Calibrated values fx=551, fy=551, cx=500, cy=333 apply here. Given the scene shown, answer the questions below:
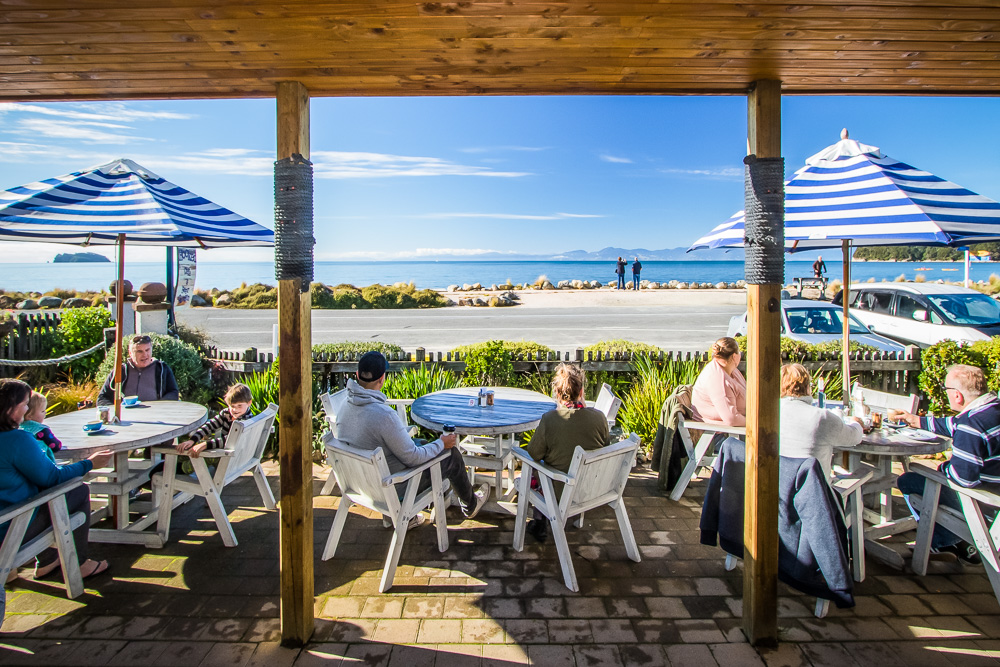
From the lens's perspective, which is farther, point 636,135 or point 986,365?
point 636,135

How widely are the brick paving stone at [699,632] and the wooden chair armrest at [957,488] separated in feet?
5.26

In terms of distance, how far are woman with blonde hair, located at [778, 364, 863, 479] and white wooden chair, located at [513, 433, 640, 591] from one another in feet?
2.82

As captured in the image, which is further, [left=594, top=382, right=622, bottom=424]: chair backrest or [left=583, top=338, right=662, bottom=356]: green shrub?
[left=583, top=338, right=662, bottom=356]: green shrub

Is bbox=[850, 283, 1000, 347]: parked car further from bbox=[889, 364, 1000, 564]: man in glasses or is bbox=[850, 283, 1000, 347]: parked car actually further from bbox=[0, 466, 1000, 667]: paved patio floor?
bbox=[0, 466, 1000, 667]: paved patio floor

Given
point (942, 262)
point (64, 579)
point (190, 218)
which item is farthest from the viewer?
point (942, 262)

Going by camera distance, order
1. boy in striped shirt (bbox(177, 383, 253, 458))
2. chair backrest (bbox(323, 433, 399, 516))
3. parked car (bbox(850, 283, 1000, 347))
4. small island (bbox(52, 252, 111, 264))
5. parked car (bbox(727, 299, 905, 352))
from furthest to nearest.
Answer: small island (bbox(52, 252, 111, 264)), parked car (bbox(850, 283, 1000, 347)), parked car (bbox(727, 299, 905, 352)), boy in striped shirt (bbox(177, 383, 253, 458)), chair backrest (bbox(323, 433, 399, 516))

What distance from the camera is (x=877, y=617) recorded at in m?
3.00

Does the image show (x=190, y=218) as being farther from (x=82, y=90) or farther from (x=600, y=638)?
(x=600, y=638)

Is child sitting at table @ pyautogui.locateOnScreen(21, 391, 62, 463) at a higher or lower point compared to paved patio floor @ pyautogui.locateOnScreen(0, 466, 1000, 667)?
higher

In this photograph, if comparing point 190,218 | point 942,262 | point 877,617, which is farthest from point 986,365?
point 942,262

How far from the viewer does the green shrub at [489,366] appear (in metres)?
6.14

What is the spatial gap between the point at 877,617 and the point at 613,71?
3.21 metres

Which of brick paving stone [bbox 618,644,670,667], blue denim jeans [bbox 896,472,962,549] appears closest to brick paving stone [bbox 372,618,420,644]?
brick paving stone [bbox 618,644,670,667]

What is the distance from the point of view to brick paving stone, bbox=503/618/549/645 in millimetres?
2793
